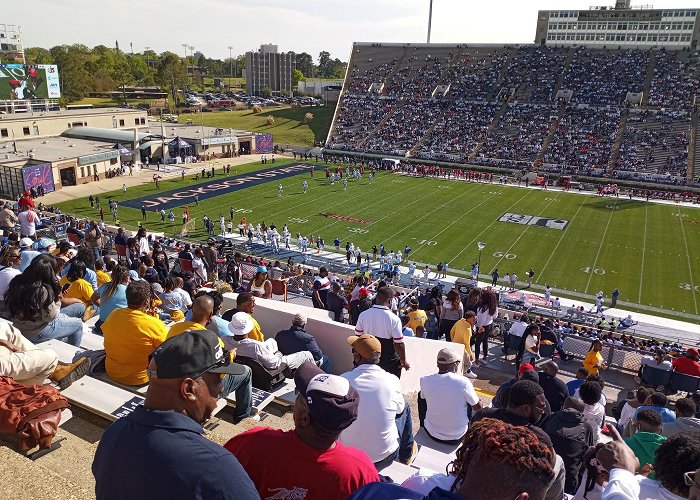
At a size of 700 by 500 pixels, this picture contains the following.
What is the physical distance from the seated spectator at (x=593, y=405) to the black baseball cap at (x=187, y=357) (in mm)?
4420

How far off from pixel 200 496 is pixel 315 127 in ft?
232

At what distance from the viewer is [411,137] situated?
58906 mm

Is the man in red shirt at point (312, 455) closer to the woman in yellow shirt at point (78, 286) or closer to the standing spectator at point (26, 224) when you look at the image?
the woman in yellow shirt at point (78, 286)

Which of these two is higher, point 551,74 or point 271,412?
point 551,74

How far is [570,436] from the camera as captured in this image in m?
4.43

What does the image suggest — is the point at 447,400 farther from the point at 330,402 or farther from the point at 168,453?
the point at 168,453

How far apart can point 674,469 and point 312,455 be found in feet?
7.56

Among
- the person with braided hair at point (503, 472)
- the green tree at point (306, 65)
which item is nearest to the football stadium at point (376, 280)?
the person with braided hair at point (503, 472)

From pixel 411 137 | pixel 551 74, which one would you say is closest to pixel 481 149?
pixel 411 137

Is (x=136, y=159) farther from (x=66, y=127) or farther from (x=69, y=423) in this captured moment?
(x=69, y=423)

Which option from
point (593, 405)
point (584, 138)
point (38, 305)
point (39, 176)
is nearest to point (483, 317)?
point (593, 405)

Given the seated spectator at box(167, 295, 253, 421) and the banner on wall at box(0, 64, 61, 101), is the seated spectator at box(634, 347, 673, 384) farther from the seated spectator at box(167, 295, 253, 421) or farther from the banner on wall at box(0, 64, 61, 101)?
the banner on wall at box(0, 64, 61, 101)

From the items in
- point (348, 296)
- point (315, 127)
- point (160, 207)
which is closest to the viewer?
point (348, 296)

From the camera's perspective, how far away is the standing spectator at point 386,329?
6.00 metres
